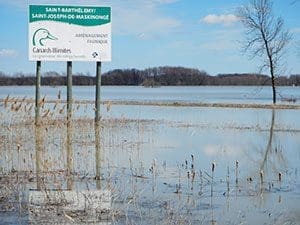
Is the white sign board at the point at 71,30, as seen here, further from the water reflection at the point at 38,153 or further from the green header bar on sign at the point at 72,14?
the water reflection at the point at 38,153

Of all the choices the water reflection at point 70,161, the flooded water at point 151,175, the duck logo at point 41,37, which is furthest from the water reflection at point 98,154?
the duck logo at point 41,37

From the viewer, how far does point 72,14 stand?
58.3 feet

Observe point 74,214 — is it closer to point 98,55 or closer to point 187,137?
point 187,137

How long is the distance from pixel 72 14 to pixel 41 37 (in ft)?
4.31

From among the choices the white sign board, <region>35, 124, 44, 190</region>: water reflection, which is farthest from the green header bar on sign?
<region>35, 124, 44, 190</region>: water reflection

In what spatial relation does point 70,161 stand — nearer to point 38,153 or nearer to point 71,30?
point 38,153

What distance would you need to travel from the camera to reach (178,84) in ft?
443

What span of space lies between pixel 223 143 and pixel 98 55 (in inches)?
215

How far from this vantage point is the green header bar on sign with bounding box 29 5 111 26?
17.7 m

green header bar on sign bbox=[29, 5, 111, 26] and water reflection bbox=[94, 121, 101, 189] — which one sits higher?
green header bar on sign bbox=[29, 5, 111, 26]

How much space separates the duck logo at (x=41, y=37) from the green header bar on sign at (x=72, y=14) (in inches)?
15.9

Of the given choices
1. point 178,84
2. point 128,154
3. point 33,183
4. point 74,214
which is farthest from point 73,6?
point 178,84

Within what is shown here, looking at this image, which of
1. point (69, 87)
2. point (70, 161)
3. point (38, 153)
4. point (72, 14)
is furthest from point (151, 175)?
point (72, 14)

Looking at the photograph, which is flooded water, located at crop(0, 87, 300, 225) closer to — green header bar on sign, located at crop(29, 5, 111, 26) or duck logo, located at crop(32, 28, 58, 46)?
duck logo, located at crop(32, 28, 58, 46)
